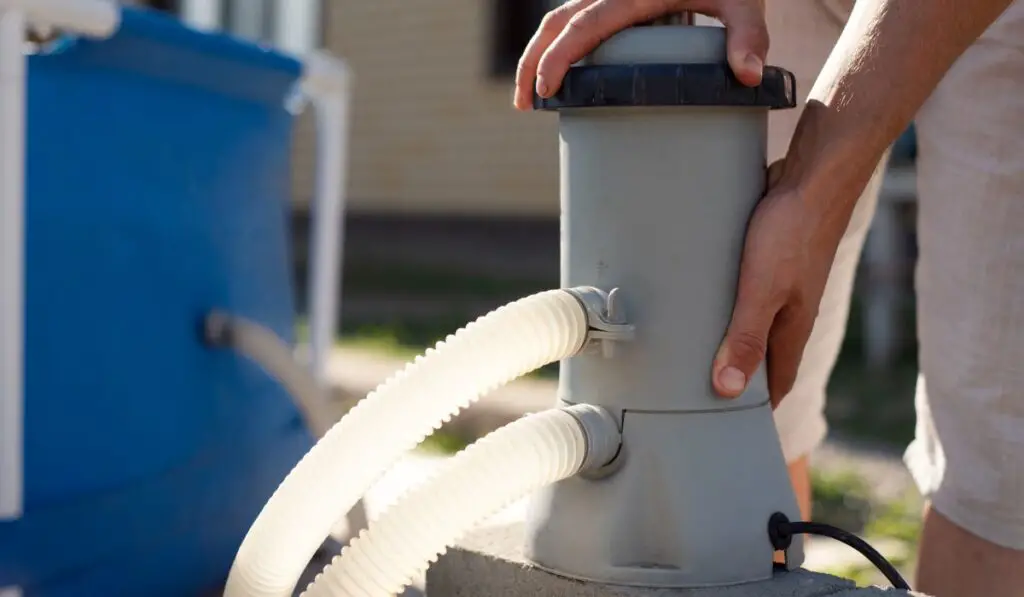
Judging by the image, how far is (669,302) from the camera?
115cm

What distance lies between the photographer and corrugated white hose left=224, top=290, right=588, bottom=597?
42.3 inches

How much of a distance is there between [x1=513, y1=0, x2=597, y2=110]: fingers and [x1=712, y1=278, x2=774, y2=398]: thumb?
0.30 m

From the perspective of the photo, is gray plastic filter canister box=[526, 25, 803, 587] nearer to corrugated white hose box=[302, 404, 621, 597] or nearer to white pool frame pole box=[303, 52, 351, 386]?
corrugated white hose box=[302, 404, 621, 597]

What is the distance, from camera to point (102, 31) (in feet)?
6.10

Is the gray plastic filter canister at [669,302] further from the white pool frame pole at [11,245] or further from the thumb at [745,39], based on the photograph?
the white pool frame pole at [11,245]

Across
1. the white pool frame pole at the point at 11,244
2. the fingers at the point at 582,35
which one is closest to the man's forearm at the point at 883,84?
the fingers at the point at 582,35

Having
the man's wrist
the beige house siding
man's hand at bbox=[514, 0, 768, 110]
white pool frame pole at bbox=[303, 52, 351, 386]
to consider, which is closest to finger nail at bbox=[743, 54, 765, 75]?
man's hand at bbox=[514, 0, 768, 110]

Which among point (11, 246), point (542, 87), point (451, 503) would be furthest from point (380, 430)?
point (11, 246)

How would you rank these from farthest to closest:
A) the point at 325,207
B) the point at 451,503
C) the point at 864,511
A: 1. the point at 864,511
2. the point at 325,207
3. the point at 451,503

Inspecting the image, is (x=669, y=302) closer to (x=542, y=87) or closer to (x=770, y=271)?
(x=770, y=271)

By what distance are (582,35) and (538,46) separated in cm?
9

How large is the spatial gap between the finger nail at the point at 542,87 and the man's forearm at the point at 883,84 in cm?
24

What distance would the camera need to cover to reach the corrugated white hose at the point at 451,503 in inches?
41.4

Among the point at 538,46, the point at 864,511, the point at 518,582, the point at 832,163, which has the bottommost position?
the point at 864,511
